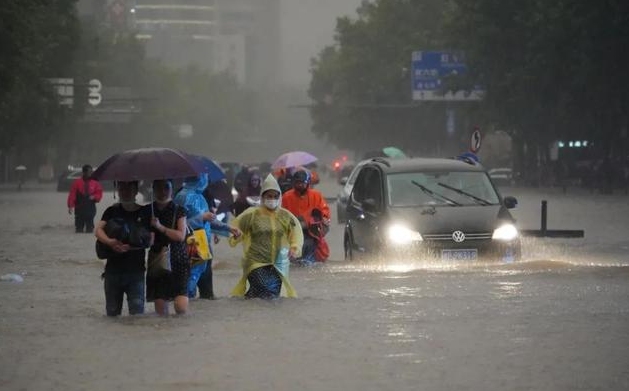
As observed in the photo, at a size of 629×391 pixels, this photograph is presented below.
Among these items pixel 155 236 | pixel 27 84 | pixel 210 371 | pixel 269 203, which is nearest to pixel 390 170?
pixel 269 203

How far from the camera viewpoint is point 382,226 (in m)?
20.8

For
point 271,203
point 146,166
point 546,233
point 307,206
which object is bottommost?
point 546,233

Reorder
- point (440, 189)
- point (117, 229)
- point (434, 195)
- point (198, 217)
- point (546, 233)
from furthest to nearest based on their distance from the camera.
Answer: point (546, 233) < point (440, 189) < point (434, 195) < point (198, 217) < point (117, 229)

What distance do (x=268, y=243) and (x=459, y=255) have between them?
16.4 feet

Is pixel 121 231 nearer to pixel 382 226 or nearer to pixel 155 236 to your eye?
pixel 155 236

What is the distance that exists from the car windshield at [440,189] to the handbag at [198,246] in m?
6.08

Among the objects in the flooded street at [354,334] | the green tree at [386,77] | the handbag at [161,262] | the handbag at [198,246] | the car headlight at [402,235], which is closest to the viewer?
the flooded street at [354,334]

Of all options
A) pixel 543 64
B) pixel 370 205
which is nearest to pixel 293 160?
pixel 370 205

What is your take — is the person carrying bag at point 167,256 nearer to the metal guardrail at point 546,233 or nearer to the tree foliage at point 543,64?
the metal guardrail at point 546,233

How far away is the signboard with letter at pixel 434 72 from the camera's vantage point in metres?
79.4

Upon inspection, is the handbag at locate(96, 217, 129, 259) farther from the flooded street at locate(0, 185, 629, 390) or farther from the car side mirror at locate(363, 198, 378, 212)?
the car side mirror at locate(363, 198, 378, 212)

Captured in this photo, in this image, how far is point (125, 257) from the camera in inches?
551

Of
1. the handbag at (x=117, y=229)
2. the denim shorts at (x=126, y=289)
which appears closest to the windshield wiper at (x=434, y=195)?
the denim shorts at (x=126, y=289)

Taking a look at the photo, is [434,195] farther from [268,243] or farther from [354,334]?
[354,334]
